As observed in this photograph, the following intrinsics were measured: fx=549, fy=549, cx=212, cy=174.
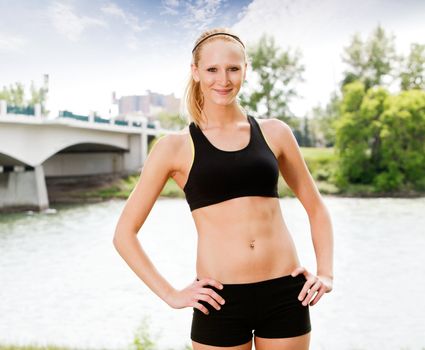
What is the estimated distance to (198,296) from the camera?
1.71 meters

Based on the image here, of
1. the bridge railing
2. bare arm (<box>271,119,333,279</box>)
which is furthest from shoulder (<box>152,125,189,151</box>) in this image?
the bridge railing

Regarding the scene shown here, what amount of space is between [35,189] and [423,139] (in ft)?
63.7

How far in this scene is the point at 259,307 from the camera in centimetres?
172

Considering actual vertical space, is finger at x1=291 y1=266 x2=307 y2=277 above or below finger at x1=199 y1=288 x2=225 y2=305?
above

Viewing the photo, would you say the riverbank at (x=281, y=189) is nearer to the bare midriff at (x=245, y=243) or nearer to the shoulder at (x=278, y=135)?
the shoulder at (x=278, y=135)

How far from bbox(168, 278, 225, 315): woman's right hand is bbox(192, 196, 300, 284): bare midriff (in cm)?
5

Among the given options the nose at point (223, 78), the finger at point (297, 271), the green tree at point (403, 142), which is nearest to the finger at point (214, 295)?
the finger at point (297, 271)

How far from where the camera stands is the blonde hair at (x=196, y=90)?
5.98 ft

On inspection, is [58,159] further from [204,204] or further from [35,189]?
[204,204]

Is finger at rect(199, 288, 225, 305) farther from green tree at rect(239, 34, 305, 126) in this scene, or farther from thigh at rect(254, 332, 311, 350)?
green tree at rect(239, 34, 305, 126)

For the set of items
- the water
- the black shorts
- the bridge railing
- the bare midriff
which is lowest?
the water

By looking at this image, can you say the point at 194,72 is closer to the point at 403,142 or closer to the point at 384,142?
the point at 384,142

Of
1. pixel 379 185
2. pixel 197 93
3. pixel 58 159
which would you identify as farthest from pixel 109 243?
pixel 197 93

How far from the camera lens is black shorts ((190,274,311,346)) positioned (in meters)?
1.72
